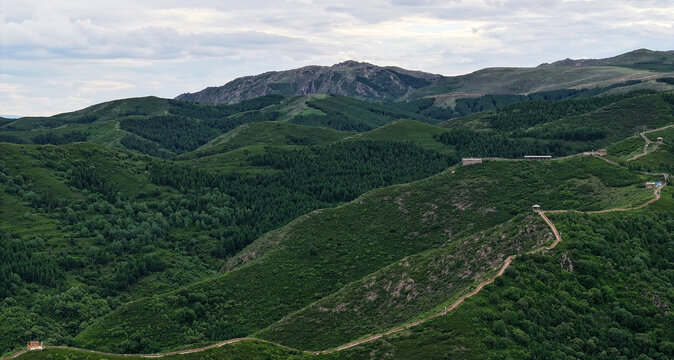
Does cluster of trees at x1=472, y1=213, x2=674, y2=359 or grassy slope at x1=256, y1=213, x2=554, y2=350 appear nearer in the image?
cluster of trees at x1=472, y1=213, x2=674, y2=359

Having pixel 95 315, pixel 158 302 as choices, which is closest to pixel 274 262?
pixel 158 302

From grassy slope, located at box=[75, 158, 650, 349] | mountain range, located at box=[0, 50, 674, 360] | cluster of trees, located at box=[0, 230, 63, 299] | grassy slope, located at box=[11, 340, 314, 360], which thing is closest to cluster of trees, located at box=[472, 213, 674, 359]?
mountain range, located at box=[0, 50, 674, 360]

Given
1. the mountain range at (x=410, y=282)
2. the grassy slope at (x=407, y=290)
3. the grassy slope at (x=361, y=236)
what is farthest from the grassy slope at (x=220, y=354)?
the grassy slope at (x=361, y=236)

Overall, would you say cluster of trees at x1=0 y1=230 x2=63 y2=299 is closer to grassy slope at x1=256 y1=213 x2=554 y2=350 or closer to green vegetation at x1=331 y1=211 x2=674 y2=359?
grassy slope at x1=256 y1=213 x2=554 y2=350

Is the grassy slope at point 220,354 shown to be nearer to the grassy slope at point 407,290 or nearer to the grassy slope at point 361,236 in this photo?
the grassy slope at point 407,290

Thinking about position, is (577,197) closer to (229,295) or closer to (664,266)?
(664,266)
